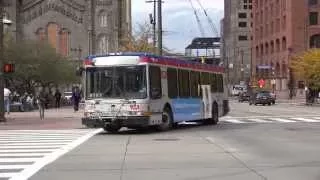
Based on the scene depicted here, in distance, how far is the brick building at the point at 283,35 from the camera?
390 feet

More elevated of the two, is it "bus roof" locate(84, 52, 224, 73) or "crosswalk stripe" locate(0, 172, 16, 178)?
"bus roof" locate(84, 52, 224, 73)

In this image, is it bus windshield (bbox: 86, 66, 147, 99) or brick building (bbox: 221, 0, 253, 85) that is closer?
bus windshield (bbox: 86, 66, 147, 99)

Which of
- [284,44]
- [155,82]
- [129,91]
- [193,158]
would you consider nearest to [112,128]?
[129,91]

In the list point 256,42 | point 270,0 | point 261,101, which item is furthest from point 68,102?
point 256,42

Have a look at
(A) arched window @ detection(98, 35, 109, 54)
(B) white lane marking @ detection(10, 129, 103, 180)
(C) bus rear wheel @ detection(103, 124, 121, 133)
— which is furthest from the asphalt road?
(A) arched window @ detection(98, 35, 109, 54)

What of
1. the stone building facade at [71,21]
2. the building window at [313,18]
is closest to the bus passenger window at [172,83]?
the stone building facade at [71,21]

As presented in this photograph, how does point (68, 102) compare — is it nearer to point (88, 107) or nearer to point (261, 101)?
point (261, 101)

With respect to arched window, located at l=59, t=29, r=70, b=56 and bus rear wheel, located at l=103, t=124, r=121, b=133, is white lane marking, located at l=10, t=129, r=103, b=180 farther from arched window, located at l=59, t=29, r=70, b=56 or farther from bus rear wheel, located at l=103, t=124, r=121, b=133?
arched window, located at l=59, t=29, r=70, b=56

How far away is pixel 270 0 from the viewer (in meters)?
134

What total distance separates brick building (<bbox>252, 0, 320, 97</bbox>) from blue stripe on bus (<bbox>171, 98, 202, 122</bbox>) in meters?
86.6

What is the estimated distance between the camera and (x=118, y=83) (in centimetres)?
2675

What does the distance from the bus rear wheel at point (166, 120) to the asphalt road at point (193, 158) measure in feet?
6.79

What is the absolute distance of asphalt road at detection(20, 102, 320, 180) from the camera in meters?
14.3

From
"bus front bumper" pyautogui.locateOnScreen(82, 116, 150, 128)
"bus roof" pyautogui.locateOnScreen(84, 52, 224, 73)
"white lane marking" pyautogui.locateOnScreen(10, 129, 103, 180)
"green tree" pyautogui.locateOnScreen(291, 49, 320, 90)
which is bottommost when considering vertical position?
"white lane marking" pyautogui.locateOnScreen(10, 129, 103, 180)
